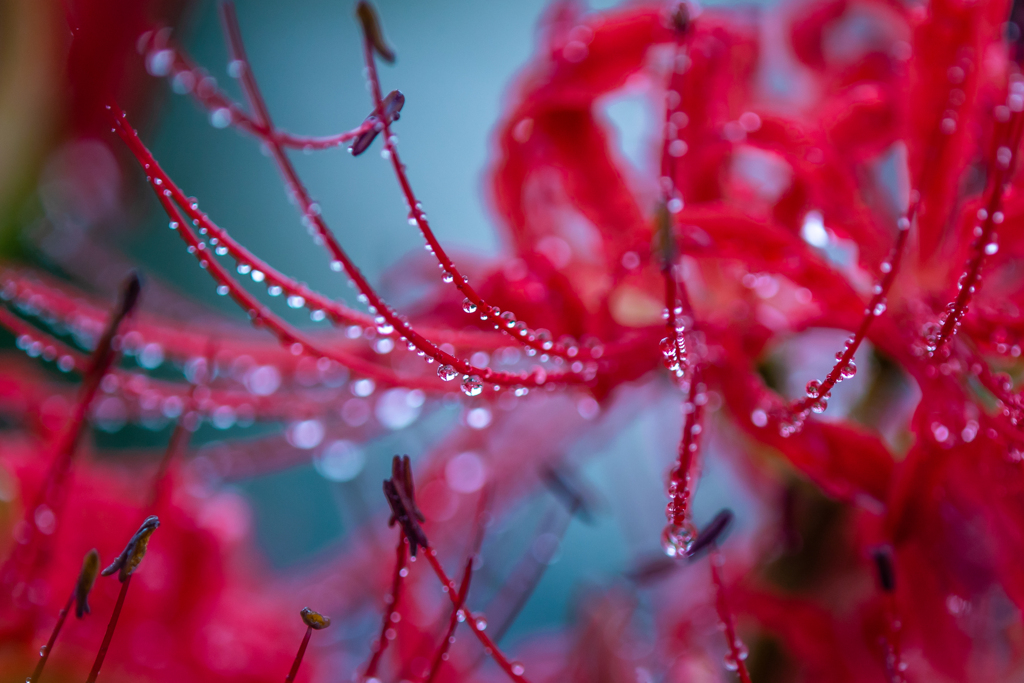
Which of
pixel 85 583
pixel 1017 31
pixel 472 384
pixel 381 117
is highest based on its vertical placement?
pixel 1017 31

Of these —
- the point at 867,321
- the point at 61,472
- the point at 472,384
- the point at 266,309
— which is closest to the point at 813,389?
the point at 867,321

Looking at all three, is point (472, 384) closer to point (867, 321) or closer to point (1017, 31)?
point (867, 321)

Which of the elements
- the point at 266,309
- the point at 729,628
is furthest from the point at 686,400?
the point at 266,309

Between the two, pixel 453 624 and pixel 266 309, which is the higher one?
pixel 266 309

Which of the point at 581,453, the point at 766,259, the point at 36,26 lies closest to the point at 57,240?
the point at 36,26

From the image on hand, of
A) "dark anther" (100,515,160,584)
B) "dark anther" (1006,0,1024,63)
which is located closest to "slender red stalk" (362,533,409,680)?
"dark anther" (100,515,160,584)

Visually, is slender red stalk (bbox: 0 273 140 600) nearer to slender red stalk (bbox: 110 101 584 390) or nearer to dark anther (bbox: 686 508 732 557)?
slender red stalk (bbox: 110 101 584 390)

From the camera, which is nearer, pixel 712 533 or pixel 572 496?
pixel 712 533

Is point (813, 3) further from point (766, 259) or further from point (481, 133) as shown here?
point (481, 133)
